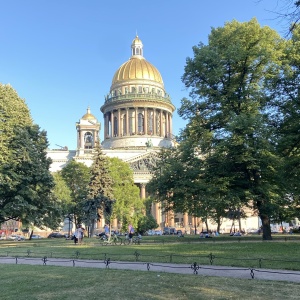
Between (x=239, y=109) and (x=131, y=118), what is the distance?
71.6 metres

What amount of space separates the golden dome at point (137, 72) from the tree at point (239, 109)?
7255 centimetres

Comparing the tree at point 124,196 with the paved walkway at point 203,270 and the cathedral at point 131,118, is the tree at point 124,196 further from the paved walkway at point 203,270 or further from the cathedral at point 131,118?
the paved walkway at point 203,270

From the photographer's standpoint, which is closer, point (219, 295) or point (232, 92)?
point (219, 295)

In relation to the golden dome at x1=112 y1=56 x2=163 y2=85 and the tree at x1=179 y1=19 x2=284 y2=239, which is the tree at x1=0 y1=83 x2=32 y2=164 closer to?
the tree at x1=179 y1=19 x2=284 y2=239

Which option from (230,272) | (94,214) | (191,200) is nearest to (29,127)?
(94,214)

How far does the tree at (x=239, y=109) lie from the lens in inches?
918

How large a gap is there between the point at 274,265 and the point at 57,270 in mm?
7430

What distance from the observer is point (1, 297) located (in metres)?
9.92

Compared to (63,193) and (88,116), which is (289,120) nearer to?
(63,193)

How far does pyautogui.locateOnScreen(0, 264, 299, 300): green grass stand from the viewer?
30.9 ft

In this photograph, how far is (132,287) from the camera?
10.4m

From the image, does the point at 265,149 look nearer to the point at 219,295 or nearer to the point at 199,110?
the point at 199,110

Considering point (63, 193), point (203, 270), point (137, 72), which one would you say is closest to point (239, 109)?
point (203, 270)

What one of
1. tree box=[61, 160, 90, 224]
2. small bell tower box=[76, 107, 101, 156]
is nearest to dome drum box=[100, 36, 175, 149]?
small bell tower box=[76, 107, 101, 156]
